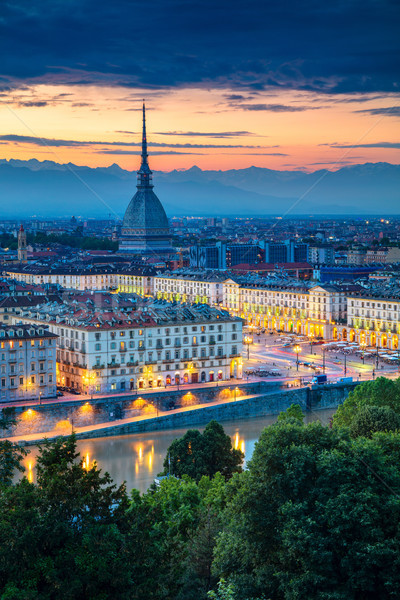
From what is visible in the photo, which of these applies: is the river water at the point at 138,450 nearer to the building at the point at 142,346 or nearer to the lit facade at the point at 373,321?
the building at the point at 142,346

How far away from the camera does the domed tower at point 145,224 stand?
129 meters

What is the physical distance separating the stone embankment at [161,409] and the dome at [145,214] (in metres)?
88.3

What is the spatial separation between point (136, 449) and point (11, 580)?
2190cm

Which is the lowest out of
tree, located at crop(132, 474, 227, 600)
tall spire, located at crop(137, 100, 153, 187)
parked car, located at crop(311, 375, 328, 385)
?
parked car, located at crop(311, 375, 328, 385)

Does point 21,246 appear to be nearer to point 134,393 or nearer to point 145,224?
point 145,224

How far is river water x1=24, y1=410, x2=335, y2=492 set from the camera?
31.7m

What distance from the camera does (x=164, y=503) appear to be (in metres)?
21.3

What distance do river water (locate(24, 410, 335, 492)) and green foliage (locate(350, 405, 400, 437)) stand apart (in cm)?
668

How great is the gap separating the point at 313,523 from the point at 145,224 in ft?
378

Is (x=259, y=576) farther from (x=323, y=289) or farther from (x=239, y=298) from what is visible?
(x=239, y=298)

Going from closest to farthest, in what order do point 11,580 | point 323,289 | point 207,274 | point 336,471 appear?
point 11,580
point 336,471
point 323,289
point 207,274

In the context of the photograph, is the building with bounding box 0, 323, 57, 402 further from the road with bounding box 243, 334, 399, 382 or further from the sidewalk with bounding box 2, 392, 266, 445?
the road with bounding box 243, 334, 399, 382

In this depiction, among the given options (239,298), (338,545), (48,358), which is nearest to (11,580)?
(338,545)

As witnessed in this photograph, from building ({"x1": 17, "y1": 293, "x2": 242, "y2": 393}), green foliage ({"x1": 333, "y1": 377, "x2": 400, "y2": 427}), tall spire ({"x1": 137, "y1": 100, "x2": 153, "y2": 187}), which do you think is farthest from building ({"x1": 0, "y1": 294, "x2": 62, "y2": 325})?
tall spire ({"x1": 137, "y1": 100, "x2": 153, "y2": 187})
